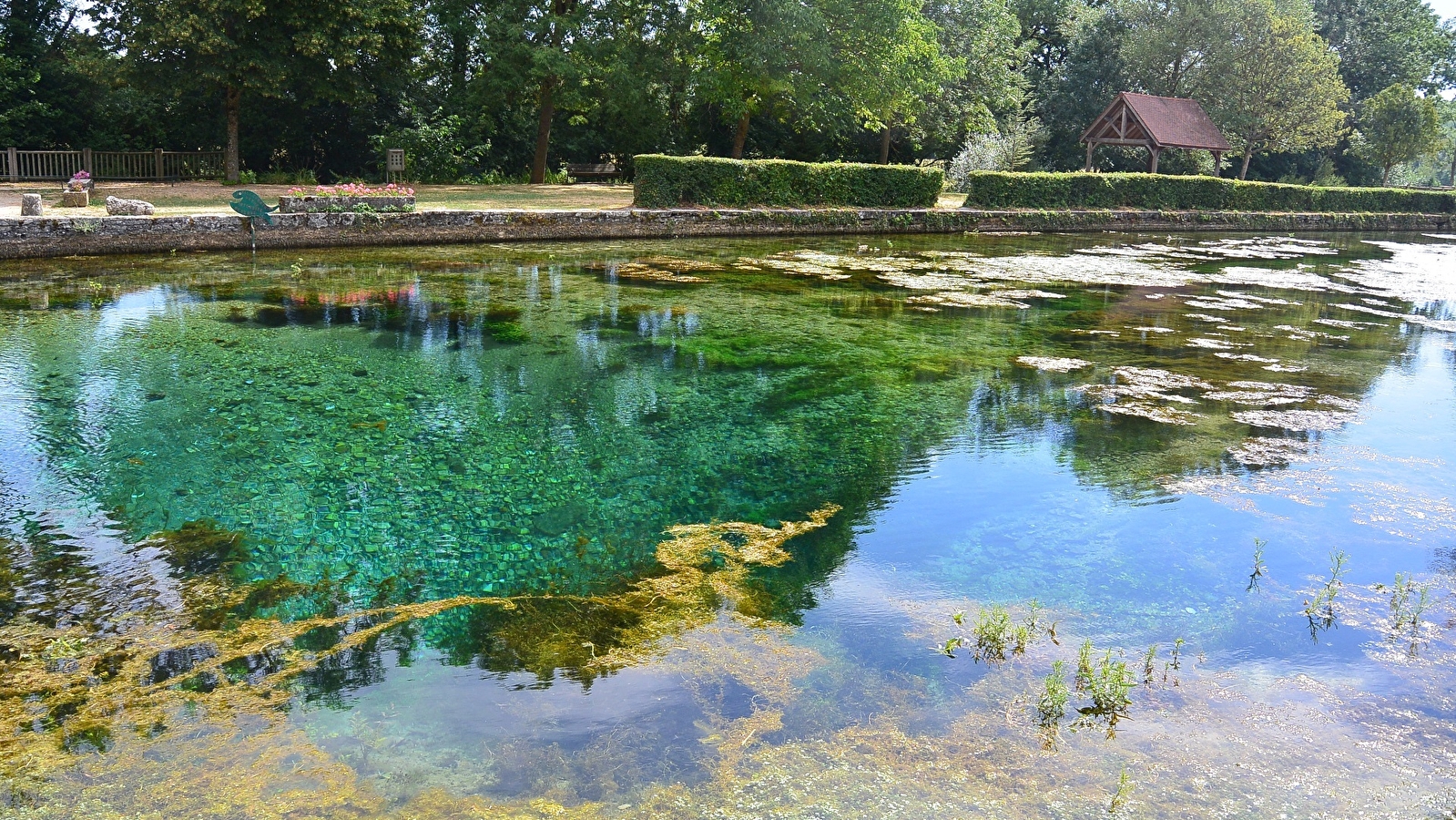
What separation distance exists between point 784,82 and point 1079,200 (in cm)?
855

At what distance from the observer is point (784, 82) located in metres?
23.1

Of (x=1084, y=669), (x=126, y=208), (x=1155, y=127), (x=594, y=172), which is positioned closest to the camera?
(x=1084, y=669)

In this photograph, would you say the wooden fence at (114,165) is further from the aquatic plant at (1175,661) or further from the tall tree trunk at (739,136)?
the aquatic plant at (1175,661)

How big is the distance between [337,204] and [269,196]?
4.16m

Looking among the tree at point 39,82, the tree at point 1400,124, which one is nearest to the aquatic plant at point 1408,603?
the tree at point 39,82

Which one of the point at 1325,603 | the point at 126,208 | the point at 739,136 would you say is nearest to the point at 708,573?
the point at 1325,603

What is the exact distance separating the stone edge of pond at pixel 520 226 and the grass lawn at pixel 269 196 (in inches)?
30.0

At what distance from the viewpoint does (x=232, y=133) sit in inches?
855

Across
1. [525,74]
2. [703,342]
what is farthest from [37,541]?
[525,74]

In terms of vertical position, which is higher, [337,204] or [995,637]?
[337,204]

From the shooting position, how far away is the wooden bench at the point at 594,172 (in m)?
27.7

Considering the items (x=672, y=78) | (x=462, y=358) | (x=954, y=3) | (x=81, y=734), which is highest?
(x=954, y=3)

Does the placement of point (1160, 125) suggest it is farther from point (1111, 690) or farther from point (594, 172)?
point (1111, 690)

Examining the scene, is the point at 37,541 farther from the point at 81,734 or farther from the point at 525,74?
the point at 525,74
